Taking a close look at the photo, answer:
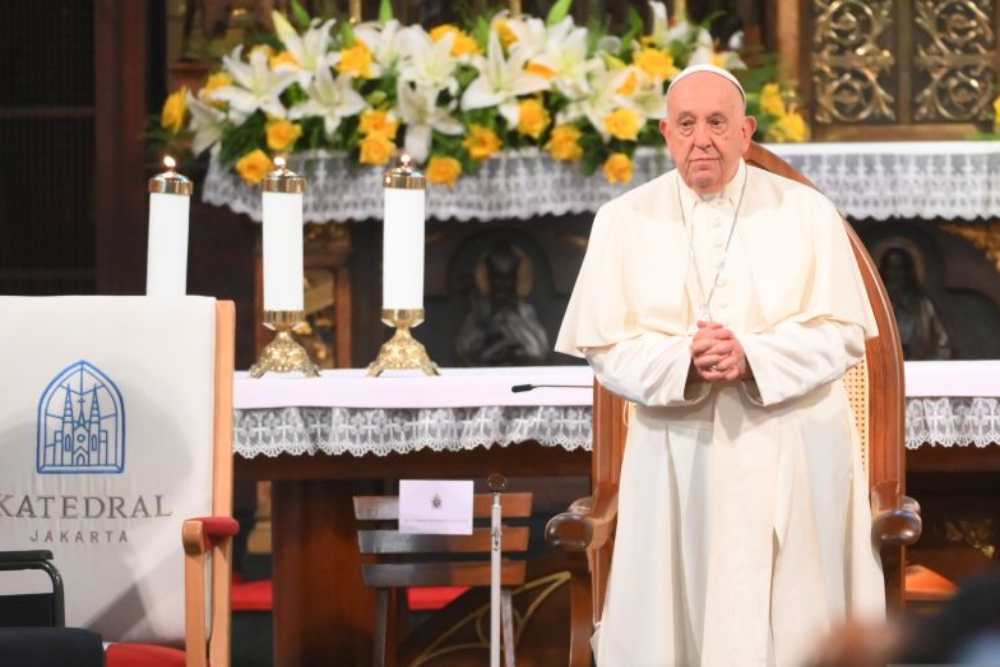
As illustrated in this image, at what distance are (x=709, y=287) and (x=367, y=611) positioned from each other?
1449 mm

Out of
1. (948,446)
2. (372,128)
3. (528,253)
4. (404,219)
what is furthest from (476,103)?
(948,446)

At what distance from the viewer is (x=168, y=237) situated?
3975 mm

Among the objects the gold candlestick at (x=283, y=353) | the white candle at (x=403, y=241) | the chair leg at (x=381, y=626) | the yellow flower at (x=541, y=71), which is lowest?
the chair leg at (x=381, y=626)

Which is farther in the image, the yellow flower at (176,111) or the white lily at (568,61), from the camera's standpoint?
the yellow flower at (176,111)

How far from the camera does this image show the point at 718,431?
2.95m

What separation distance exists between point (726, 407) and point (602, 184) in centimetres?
265

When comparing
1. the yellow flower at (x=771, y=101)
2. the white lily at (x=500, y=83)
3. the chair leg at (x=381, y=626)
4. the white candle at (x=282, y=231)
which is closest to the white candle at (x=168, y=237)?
the white candle at (x=282, y=231)

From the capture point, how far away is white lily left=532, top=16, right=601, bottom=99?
5.09m

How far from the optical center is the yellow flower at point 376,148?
517 centimetres

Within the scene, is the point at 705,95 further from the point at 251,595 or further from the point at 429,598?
the point at 251,595

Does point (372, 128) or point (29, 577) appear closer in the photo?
point (29, 577)

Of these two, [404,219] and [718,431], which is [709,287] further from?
[404,219]

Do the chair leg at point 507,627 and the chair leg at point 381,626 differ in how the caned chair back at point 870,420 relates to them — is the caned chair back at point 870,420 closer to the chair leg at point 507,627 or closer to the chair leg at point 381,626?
the chair leg at point 507,627

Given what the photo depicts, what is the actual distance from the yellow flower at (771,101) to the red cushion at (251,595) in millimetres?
2282
